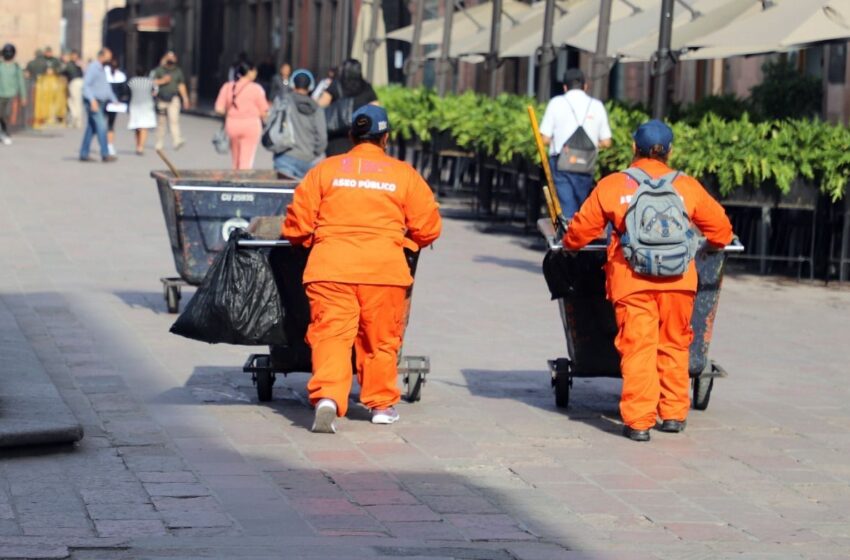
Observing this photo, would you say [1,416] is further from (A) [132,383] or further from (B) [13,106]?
(B) [13,106]

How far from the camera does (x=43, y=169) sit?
2742 centimetres

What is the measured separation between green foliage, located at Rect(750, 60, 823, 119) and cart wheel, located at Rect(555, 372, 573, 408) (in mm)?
14164

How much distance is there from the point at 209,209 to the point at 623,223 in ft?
13.8

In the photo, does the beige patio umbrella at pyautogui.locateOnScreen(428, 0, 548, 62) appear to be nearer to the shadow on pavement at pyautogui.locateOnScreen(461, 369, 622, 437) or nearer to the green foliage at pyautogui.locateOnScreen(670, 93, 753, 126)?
the green foliage at pyautogui.locateOnScreen(670, 93, 753, 126)

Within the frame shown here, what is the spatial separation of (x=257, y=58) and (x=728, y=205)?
156ft

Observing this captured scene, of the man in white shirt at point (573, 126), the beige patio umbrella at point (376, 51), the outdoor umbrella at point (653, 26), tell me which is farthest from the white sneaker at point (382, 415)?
the beige patio umbrella at point (376, 51)

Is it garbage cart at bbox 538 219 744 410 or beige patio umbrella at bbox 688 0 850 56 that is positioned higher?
beige patio umbrella at bbox 688 0 850 56

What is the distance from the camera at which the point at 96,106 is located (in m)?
29.5

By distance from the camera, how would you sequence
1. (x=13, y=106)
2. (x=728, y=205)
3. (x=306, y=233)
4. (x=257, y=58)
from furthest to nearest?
(x=257, y=58) → (x=13, y=106) → (x=728, y=205) → (x=306, y=233)

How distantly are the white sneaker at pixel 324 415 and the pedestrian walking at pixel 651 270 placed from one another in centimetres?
125

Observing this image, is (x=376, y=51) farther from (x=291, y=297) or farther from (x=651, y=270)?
(x=651, y=270)

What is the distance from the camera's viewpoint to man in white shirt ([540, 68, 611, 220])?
16.0 meters

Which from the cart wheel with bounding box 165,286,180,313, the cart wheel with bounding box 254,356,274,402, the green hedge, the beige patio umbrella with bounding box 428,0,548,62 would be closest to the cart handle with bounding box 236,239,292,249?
the cart wheel with bounding box 254,356,274,402

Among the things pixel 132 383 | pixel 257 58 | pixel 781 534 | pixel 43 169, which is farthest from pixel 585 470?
pixel 257 58
